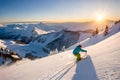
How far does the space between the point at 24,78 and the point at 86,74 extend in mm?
6651

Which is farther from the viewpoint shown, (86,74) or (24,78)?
(24,78)

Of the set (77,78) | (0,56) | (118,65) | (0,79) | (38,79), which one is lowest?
(0,56)

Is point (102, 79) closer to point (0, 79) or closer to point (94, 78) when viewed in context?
point (94, 78)

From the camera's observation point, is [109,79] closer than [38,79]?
Yes

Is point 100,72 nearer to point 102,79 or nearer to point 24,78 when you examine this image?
point 102,79

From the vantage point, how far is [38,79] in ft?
47.9

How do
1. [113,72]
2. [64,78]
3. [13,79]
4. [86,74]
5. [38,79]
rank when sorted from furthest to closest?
1. [13,79]
2. [38,79]
3. [64,78]
4. [86,74]
5. [113,72]

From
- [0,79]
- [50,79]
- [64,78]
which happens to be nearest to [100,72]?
[64,78]

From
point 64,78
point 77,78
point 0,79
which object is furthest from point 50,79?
point 0,79

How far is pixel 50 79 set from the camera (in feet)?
43.9

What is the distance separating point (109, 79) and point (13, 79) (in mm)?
10549

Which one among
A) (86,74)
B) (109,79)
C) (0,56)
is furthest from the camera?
(0,56)

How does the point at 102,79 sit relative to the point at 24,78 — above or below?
above

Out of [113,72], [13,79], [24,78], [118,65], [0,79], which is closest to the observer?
[113,72]
